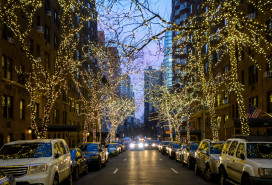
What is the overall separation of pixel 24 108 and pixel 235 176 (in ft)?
77.8

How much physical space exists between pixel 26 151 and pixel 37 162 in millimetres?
1444

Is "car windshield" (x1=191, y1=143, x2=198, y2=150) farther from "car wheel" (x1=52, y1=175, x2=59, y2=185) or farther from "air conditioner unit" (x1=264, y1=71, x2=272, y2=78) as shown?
"car wheel" (x1=52, y1=175, x2=59, y2=185)

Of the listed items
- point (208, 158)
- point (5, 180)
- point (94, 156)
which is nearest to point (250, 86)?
point (94, 156)

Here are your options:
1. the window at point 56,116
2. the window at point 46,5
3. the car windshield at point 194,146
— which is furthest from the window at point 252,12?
the window at point 56,116

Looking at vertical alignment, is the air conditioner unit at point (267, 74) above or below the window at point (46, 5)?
below

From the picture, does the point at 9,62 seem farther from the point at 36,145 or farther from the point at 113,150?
the point at 36,145

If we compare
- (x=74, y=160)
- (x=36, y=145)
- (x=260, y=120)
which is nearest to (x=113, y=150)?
(x=260, y=120)

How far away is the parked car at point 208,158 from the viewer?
14125 millimetres

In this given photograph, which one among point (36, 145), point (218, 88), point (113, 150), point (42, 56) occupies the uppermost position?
point (42, 56)

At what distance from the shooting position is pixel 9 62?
1063 inches

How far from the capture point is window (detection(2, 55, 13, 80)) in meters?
25.9

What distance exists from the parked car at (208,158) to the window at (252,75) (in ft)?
54.6

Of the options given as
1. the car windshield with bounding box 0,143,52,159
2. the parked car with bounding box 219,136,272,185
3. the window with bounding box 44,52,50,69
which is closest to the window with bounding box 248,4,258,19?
the window with bounding box 44,52,50,69

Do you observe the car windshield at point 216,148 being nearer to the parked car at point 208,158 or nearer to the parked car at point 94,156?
the parked car at point 208,158
